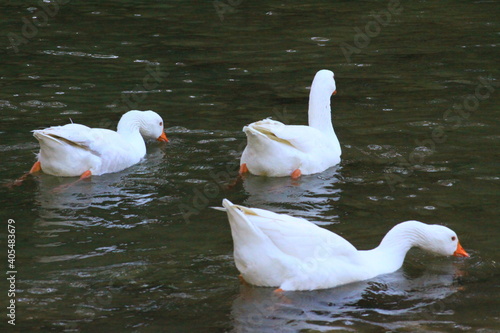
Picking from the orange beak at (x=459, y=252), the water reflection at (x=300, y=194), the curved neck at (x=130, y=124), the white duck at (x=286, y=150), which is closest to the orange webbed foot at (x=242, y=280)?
the water reflection at (x=300, y=194)

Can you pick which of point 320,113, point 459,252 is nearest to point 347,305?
point 459,252

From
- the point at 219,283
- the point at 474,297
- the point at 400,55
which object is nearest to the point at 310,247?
the point at 219,283

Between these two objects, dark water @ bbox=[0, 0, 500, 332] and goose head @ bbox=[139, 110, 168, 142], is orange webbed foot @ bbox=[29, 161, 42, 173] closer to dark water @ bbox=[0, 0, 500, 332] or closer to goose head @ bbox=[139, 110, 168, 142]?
dark water @ bbox=[0, 0, 500, 332]

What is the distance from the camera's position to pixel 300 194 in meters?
10.7

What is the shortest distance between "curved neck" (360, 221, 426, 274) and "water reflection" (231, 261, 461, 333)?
116 mm

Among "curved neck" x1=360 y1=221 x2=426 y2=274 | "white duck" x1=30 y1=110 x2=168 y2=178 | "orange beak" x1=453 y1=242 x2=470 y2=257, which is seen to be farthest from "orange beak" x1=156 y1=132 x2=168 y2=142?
"orange beak" x1=453 y1=242 x2=470 y2=257

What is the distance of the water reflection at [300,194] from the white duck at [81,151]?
1732 mm

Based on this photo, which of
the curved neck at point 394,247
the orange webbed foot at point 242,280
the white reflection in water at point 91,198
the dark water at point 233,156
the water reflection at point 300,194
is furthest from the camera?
the water reflection at point 300,194

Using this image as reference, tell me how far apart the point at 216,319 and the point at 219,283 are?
729mm

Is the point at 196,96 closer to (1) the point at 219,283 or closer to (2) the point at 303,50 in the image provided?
(2) the point at 303,50

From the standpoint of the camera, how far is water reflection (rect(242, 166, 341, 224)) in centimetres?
999

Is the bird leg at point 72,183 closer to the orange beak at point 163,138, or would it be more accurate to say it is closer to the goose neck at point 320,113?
the orange beak at point 163,138

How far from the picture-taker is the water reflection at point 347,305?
7344 millimetres

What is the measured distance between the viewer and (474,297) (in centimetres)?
795
